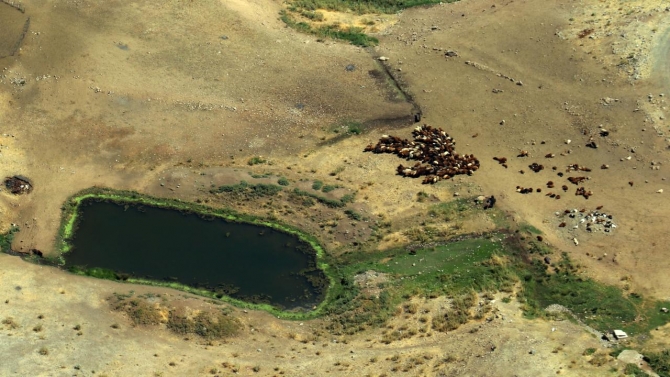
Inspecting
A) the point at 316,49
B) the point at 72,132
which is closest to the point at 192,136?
the point at 72,132

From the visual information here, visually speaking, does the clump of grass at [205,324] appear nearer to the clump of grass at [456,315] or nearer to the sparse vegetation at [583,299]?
the clump of grass at [456,315]

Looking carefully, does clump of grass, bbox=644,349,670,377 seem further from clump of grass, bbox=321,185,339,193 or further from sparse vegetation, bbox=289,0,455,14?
sparse vegetation, bbox=289,0,455,14

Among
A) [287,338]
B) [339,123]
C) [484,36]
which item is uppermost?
[484,36]

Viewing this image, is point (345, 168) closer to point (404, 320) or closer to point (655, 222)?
point (404, 320)

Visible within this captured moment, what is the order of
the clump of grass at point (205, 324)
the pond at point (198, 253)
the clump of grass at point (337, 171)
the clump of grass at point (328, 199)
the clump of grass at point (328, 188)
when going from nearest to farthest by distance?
1. the clump of grass at point (205, 324)
2. the pond at point (198, 253)
3. the clump of grass at point (328, 199)
4. the clump of grass at point (328, 188)
5. the clump of grass at point (337, 171)

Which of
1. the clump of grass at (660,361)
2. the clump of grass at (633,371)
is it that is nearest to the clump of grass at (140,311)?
the clump of grass at (633,371)
